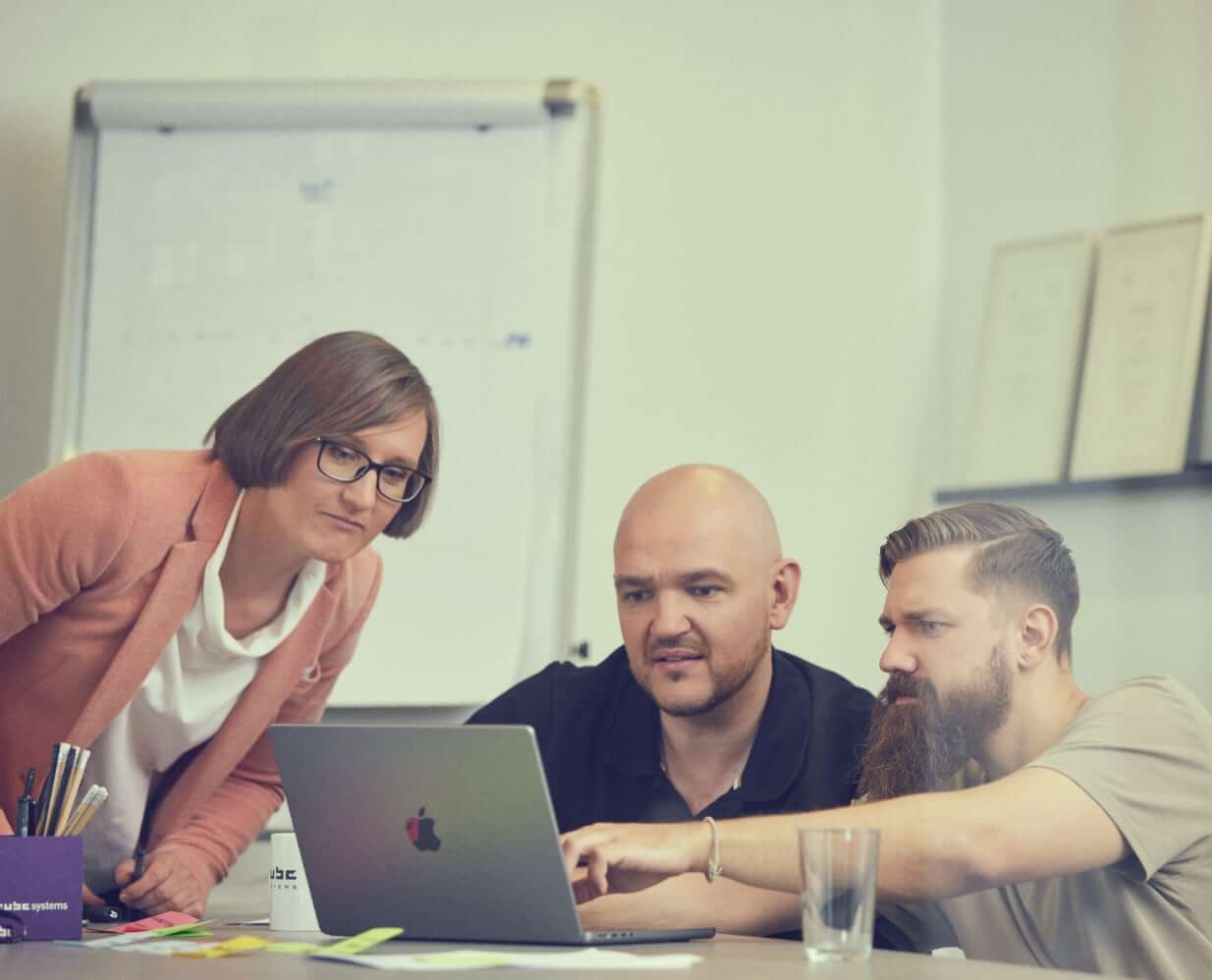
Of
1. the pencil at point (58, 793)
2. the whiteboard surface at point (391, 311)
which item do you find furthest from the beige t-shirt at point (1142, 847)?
the whiteboard surface at point (391, 311)

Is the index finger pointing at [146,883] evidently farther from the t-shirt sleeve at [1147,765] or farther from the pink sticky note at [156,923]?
the t-shirt sleeve at [1147,765]

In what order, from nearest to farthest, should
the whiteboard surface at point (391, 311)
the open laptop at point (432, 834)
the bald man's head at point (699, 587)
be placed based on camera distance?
the open laptop at point (432, 834) → the bald man's head at point (699, 587) → the whiteboard surface at point (391, 311)

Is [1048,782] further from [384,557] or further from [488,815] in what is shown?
[384,557]

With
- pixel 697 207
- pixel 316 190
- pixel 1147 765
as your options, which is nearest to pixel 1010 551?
pixel 1147 765

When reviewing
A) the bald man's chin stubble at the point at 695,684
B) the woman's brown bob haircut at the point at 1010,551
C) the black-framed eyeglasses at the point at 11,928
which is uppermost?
the woman's brown bob haircut at the point at 1010,551

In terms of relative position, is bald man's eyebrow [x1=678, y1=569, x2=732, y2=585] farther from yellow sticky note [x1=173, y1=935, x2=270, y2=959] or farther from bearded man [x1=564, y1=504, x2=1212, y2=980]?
yellow sticky note [x1=173, y1=935, x2=270, y2=959]

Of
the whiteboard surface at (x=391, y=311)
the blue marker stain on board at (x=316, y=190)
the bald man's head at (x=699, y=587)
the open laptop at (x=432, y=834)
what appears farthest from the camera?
the blue marker stain on board at (x=316, y=190)

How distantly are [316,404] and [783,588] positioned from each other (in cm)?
60

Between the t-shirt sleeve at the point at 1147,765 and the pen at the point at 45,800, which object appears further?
the pen at the point at 45,800

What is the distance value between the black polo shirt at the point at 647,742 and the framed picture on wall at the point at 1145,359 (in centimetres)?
37

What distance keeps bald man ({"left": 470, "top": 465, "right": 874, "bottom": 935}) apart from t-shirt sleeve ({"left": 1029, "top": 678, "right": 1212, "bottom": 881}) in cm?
35

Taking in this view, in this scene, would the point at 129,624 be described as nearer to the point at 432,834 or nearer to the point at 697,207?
the point at 432,834

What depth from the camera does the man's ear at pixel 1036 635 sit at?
4.78ft

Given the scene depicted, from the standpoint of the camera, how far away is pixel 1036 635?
1.47 metres
